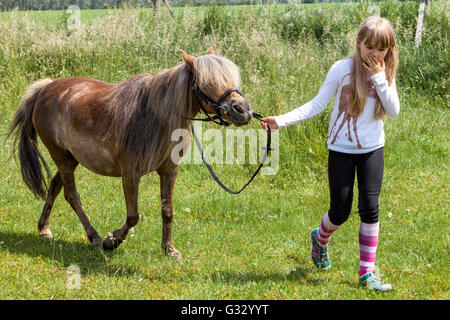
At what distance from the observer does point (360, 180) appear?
3531 mm

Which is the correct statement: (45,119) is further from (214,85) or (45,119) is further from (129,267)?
(214,85)

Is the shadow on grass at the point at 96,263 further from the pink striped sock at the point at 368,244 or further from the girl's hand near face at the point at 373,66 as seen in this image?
the girl's hand near face at the point at 373,66

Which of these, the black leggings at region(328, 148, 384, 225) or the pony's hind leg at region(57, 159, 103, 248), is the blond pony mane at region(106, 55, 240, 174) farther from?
the black leggings at region(328, 148, 384, 225)

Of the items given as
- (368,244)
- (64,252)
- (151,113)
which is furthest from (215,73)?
(64,252)

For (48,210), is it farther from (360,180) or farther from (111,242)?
(360,180)

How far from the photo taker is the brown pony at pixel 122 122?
3.57m

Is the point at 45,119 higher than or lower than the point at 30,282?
higher

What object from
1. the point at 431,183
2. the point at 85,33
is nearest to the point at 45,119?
the point at 431,183

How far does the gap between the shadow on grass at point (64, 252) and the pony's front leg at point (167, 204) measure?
1.25 feet

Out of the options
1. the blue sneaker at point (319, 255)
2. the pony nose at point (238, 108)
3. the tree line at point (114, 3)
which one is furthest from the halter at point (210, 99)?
the tree line at point (114, 3)

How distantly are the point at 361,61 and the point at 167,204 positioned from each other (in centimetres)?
204

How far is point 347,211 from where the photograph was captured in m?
3.63

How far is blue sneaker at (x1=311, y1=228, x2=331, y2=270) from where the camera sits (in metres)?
4.02
